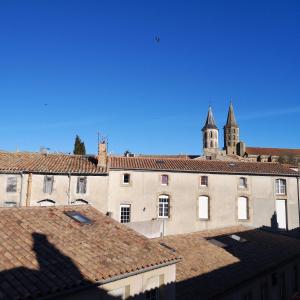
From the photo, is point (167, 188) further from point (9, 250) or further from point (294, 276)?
point (9, 250)

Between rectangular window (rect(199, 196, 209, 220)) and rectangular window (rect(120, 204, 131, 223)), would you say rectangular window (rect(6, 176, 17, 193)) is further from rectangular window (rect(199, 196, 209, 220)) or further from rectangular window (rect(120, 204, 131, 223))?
rectangular window (rect(199, 196, 209, 220))

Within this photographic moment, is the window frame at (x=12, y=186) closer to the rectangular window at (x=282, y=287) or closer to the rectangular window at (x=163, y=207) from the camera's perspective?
the rectangular window at (x=163, y=207)

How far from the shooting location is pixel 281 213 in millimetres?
36000

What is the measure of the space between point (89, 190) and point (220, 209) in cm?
1278

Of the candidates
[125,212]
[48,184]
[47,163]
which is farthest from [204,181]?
[47,163]

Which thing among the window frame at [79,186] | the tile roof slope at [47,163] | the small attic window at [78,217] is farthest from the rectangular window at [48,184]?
Answer: the small attic window at [78,217]

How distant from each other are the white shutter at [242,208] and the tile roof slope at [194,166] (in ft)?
9.11

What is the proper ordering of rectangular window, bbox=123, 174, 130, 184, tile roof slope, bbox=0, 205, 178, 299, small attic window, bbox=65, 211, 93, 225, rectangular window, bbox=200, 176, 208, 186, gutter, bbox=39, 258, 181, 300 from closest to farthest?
gutter, bbox=39, 258, 181, 300, tile roof slope, bbox=0, 205, 178, 299, small attic window, bbox=65, 211, 93, 225, rectangular window, bbox=123, 174, 130, 184, rectangular window, bbox=200, 176, 208, 186

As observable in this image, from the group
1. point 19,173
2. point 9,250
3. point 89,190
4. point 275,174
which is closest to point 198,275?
point 9,250

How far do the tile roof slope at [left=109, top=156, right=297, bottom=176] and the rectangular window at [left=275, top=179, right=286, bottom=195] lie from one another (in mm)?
863

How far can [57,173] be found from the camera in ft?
96.6

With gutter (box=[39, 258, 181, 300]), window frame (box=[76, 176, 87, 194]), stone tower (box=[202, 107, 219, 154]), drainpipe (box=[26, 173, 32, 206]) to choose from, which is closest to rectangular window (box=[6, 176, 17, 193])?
drainpipe (box=[26, 173, 32, 206])

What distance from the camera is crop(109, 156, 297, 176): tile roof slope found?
108ft

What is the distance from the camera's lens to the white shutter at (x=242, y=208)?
34344mm
